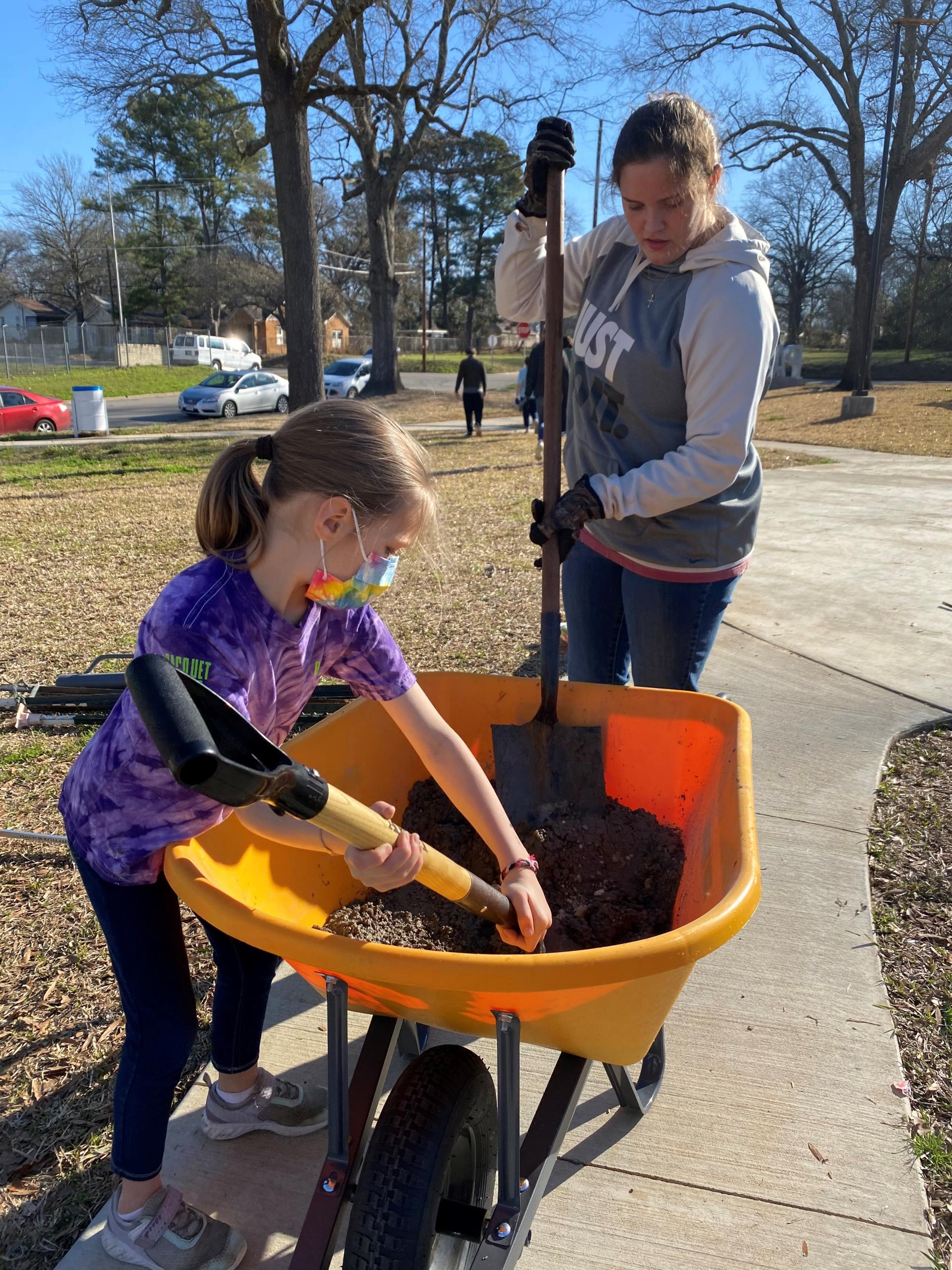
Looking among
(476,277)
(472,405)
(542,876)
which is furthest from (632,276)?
(476,277)

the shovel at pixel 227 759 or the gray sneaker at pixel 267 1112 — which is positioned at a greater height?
the shovel at pixel 227 759

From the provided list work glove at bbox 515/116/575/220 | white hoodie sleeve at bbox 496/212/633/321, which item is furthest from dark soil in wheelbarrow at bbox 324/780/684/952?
work glove at bbox 515/116/575/220

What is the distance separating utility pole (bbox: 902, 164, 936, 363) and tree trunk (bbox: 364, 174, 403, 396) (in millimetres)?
18096

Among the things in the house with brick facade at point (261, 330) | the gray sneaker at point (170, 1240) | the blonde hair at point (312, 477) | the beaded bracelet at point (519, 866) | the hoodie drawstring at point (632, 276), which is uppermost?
the house with brick facade at point (261, 330)

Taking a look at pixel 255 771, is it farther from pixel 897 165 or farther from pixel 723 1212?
pixel 897 165

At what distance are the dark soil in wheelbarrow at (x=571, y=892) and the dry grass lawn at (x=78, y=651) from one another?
572 mm

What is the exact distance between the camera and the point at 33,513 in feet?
27.8

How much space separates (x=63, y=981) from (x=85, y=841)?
1.04 metres

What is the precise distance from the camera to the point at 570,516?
2.16m

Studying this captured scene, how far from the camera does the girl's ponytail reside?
1.55m

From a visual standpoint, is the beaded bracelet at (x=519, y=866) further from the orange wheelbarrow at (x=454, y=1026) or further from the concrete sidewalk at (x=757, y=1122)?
the concrete sidewalk at (x=757, y=1122)

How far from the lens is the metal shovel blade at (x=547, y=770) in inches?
86.8

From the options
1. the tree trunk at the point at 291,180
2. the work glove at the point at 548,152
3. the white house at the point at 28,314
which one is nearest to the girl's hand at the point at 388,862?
the work glove at the point at 548,152

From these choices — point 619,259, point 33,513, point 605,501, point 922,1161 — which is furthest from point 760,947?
point 33,513
